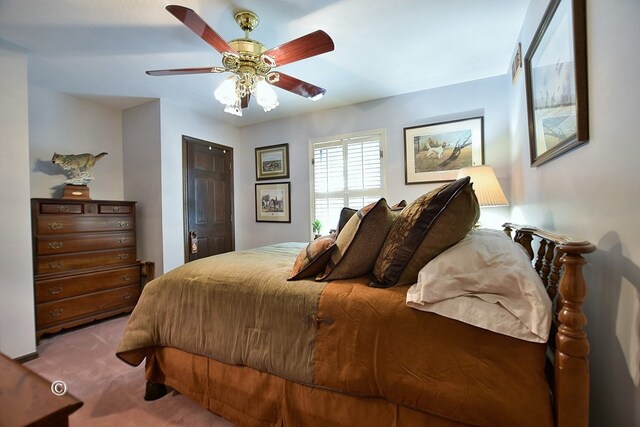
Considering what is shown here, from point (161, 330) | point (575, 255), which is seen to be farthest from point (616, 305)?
point (161, 330)

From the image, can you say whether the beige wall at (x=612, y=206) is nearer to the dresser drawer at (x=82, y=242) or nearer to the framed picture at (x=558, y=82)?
the framed picture at (x=558, y=82)

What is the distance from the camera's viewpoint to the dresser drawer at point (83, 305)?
8.32ft

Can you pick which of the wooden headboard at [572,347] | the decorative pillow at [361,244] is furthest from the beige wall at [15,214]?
the wooden headboard at [572,347]

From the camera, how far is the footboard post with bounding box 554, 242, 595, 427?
0.75 m

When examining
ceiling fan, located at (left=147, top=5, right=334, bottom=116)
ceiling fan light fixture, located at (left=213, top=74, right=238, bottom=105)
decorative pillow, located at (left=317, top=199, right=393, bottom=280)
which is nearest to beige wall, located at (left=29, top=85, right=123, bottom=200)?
ceiling fan, located at (left=147, top=5, right=334, bottom=116)

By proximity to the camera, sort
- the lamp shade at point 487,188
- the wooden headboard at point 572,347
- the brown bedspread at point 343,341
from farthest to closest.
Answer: the lamp shade at point 487,188
the brown bedspread at point 343,341
the wooden headboard at point 572,347

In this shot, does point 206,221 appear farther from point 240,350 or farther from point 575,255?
point 575,255

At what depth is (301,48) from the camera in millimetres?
1715

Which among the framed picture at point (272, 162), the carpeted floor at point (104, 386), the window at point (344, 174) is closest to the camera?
the carpeted floor at point (104, 386)

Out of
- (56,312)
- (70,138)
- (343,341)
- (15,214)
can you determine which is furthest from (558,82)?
(70,138)

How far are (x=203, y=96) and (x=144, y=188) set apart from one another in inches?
54.0

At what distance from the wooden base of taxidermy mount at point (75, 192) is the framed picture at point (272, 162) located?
209 centimetres

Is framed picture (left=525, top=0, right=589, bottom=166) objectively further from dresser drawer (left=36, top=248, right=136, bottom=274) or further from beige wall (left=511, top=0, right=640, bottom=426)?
dresser drawer (left=36, top=248, right=136, bottom=274)

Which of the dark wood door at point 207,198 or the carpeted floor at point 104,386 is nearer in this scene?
the carpeted floor at point 104,386
